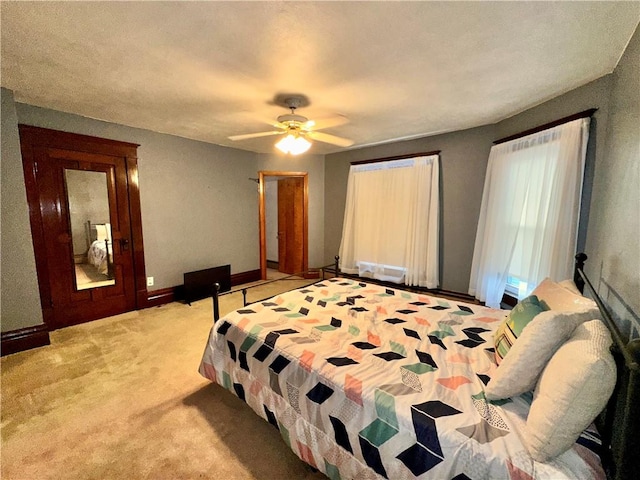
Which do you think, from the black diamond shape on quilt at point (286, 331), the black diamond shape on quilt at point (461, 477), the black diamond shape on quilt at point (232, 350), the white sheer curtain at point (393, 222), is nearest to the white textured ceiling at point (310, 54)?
the white sheer curtain at point (393, 222)

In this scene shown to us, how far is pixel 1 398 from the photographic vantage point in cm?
200

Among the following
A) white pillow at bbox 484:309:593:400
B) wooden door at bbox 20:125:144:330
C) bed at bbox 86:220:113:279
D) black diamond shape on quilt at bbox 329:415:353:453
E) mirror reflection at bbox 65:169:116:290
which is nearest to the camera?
white pillow at bbox 484:309:593:400

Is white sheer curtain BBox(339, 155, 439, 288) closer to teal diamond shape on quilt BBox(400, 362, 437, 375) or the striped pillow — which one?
the striped pillow

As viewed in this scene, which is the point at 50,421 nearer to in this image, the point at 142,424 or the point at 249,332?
the point at 142,424

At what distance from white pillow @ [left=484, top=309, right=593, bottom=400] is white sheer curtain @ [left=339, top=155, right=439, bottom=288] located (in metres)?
2.72

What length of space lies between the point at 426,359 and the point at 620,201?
1473 mm

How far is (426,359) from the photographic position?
4.99 feet

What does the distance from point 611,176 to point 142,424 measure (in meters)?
3.53

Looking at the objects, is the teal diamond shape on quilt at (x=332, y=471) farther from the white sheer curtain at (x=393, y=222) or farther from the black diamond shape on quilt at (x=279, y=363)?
the white sheer curtain at (x=393, y=222)

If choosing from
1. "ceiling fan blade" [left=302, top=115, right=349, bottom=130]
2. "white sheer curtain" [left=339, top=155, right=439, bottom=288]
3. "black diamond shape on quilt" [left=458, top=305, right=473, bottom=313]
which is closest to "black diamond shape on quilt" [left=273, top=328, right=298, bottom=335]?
"black diamond shape on quilt" [left=458, top=305, right=473, bottom=313]

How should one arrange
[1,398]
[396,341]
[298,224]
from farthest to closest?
1. [298,224]
2. [1,398]
3. [396,341]

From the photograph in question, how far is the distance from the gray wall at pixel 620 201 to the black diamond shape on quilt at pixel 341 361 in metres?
1.31

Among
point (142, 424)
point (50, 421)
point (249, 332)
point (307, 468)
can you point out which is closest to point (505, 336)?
point (307, 468)

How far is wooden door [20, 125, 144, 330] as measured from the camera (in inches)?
114
